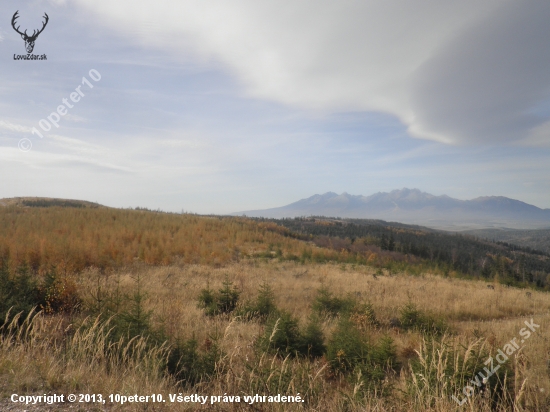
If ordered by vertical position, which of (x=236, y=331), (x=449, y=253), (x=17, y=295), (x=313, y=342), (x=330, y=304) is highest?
(x=17, y=295)

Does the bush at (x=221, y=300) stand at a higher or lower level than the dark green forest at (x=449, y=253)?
higher

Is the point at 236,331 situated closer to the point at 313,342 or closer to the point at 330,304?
the point at 313,342

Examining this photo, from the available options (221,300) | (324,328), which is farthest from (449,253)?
(221,300)

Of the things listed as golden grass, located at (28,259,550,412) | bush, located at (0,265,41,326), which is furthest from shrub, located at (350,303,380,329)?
bush, located at (0,265,41,326)

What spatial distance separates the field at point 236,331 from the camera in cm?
317

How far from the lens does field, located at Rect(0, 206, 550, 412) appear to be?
317 centimetres

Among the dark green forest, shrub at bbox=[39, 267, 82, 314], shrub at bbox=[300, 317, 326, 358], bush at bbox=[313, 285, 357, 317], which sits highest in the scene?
shrub at bbox=[39, 267, 82, 314]

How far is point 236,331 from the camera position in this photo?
6262 mm

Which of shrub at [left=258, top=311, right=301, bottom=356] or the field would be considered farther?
shrub at [left=258, top=311, right=301, bottom=356]

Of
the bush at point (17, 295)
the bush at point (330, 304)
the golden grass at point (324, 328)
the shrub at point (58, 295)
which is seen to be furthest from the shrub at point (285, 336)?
the shrub at point (58, 295)

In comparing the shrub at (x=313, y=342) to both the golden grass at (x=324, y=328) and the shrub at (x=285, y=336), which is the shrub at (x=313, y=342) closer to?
the shrub at (x=285, y=336)

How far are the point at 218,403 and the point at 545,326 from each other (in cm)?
873

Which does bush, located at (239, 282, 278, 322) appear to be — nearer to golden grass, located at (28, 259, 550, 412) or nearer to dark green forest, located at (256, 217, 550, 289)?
golden grass, located at (28, 259, 550, 412)

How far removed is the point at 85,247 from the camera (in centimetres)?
1309
